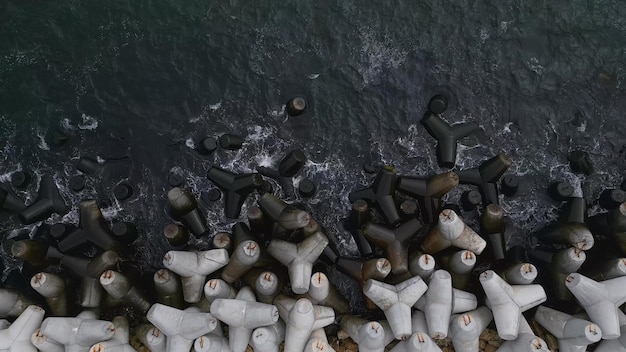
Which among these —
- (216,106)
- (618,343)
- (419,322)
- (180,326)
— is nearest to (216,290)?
(180,326)

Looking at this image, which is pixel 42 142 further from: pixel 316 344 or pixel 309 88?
pixel 316 344

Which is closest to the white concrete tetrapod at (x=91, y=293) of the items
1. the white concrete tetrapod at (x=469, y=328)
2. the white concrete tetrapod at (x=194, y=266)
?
the white concrete tetrapod at (x=194, y=266)

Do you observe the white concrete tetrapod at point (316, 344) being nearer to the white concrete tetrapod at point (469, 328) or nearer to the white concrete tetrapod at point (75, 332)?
the white concrete tetrapod at point (469, 328)

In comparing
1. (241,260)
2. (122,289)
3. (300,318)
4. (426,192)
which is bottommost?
(122,289)

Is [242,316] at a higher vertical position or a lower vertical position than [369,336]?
higher

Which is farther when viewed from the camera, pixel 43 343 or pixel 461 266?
pixel 461 266

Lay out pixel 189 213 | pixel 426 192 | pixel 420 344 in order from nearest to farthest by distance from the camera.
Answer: pixel 420 344
pixel 426 192
pixel 189 213

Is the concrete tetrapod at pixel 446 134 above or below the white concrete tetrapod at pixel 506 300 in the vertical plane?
above

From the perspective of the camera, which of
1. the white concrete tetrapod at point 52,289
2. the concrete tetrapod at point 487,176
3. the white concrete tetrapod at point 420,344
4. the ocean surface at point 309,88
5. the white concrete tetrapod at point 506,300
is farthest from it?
the ocean surface at point 309,88
